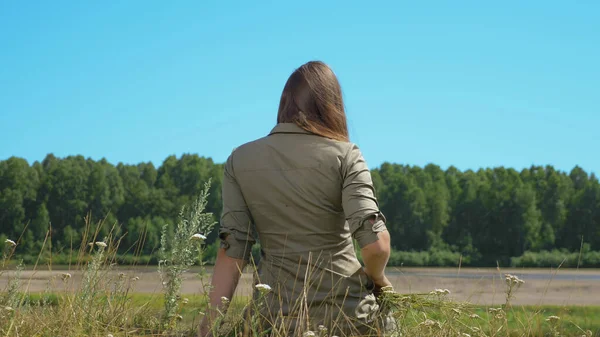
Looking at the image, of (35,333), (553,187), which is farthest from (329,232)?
(553,187)

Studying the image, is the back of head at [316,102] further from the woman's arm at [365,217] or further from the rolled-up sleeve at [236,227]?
the rolled-up sleeve at [236,227]

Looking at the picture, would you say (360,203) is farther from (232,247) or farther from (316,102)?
(232,247)

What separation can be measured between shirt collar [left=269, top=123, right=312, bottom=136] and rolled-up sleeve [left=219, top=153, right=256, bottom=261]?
1.09 ft

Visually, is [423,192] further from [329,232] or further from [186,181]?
[329,232]

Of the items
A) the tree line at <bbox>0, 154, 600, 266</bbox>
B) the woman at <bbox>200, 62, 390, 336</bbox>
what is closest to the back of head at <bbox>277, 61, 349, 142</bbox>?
the woman at <bbox>200, 62, 390, 336</bbox>

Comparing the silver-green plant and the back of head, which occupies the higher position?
the back of head

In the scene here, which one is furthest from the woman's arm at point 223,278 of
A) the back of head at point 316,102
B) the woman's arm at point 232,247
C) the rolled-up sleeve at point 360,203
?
the back of head at point 316,102

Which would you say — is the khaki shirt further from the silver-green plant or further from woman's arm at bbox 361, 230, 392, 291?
the silver-green plant

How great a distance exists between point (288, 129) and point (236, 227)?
1.73 ft

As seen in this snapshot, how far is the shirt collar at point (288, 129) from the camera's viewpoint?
3338 millimetres

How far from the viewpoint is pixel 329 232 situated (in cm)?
324

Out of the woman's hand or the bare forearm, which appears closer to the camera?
the bare forearm

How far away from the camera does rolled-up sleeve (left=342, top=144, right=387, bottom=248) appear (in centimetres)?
306

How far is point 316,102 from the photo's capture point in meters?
3.36
